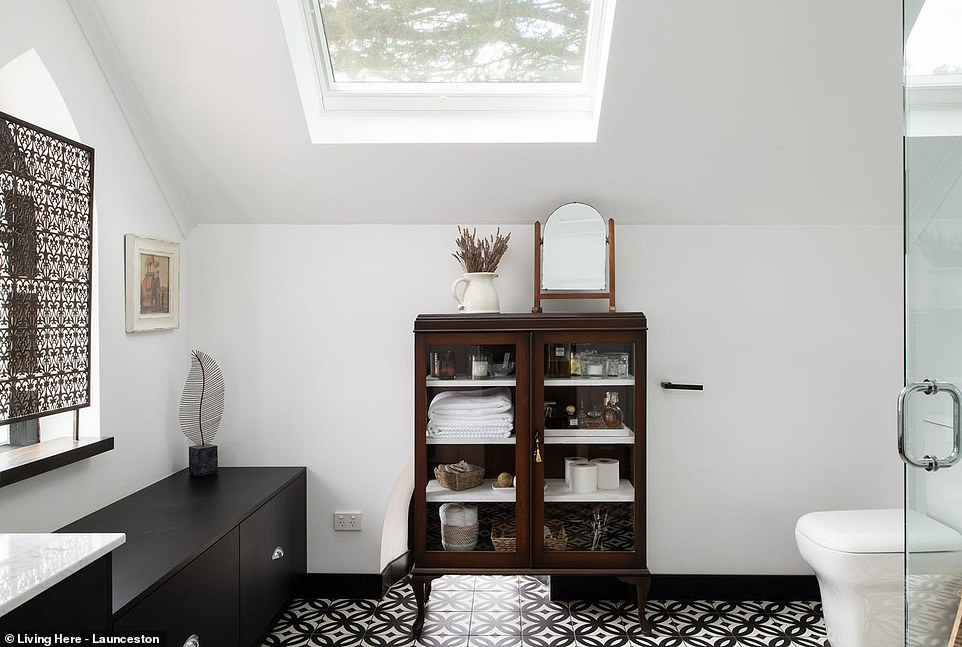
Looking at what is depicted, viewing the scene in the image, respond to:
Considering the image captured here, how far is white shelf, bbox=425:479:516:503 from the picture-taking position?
289cm

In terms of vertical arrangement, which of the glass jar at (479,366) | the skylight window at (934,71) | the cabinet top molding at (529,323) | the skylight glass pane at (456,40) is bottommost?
the glass jar at (479,366)

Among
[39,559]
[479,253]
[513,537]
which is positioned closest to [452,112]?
[479,253]

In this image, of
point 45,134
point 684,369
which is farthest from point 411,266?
point 45,134

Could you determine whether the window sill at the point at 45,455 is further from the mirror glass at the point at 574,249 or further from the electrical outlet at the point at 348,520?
the mirror glass at the point at 574,249

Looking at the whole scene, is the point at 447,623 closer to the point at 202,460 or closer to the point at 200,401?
the point at 202,460

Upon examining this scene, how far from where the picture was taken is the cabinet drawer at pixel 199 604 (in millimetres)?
1798

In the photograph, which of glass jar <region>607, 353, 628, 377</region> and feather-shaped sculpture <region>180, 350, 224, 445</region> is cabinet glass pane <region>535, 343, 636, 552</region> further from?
feather-shaped sculpture <region>180, 350, 224, 445</region>

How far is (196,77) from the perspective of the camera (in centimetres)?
257

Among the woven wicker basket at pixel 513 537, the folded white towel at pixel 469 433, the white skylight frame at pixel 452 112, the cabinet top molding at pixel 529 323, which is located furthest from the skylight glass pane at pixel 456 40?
the woven wicker basket at pixel 513 537

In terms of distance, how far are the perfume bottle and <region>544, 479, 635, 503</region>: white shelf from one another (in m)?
0.23

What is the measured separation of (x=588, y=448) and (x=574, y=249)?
0.84m

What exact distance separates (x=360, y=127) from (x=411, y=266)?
65 cm

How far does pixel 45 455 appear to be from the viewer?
2.18 metres

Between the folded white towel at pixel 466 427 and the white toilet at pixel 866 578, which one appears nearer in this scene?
the white toilet at pixel 866 578
